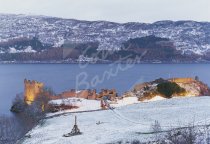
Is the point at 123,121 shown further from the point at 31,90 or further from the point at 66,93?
the point at 31,90

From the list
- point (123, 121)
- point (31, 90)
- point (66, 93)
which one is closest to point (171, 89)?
point (66, 93)

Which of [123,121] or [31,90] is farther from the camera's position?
[31,90]

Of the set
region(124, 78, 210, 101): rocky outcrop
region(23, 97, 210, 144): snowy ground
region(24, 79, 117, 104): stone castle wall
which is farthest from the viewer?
region(24, 79, 117, 104): stone castle wall

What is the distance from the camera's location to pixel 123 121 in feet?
127

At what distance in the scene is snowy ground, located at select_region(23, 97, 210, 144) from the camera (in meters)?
32.4

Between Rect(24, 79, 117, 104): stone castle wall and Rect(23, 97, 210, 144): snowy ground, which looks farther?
Rect(24, 79, 117, 104): stone castle wall

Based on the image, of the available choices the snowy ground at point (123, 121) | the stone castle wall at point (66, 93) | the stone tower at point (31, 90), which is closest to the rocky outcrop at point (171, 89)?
the stone castle wall at point (66, 93)

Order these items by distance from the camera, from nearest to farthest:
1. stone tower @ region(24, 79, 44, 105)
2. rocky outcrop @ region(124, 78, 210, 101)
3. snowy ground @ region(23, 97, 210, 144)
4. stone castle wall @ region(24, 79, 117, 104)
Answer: snowy ground @ region(23, 97, 210, 144) → rocky outcrop @ region(124, 78, 210, 101) → stone castle wall @ region(24, 79, 117, 104) → stone tower @ region(24, 79, 44, 105)

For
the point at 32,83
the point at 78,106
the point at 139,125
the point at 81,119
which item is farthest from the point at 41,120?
the point at 32,83

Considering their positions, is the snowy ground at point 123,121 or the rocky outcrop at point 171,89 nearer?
the snowy ground at point 123,121

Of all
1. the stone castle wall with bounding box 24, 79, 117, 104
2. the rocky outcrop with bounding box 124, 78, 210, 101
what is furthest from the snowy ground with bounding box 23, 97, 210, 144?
the stone castle wall with bounding box 24, 79, 117, 104

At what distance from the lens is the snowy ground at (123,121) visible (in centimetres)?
3244

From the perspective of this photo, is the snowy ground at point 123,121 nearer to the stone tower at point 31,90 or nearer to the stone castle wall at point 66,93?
the stone castle wall at point 66,93

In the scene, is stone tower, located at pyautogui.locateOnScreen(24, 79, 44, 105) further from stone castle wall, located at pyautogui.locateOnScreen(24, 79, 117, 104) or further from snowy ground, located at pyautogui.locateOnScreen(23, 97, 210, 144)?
snowy ground, located at pyautogui.locateOnScreen(23, 97, 210, 144)
